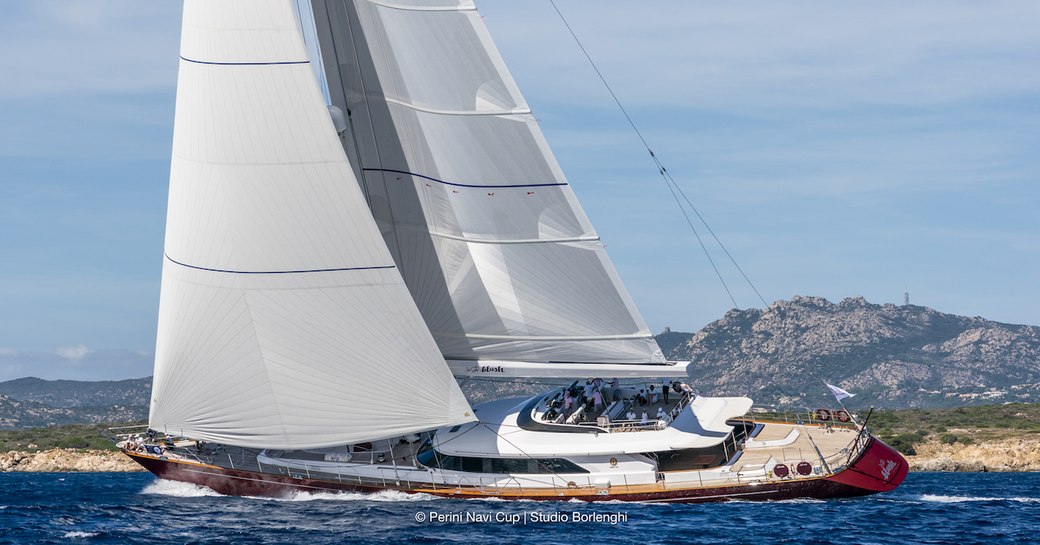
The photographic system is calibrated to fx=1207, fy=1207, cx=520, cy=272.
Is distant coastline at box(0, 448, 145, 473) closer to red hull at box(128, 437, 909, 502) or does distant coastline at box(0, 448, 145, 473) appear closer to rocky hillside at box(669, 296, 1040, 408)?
red hull at box(128, 437, 909, 502)

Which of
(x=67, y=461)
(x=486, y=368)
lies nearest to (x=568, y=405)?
(x=486, y=368)

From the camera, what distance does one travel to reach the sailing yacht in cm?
Result: 3062

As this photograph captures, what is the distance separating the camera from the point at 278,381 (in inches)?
1204

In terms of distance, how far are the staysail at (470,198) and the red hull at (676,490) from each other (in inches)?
134

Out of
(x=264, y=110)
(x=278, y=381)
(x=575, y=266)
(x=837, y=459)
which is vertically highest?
(x=264, y=110)

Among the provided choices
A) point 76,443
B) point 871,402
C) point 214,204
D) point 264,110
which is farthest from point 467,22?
point 871,402

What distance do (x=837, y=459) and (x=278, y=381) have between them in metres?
15.0

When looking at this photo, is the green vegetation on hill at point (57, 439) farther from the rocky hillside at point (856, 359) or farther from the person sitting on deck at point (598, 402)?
the rocky hillside at point (856, 359)

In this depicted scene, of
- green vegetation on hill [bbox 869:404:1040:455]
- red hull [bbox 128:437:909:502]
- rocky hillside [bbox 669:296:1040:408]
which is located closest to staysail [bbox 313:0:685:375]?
red hull [bbox 128:437:909:502]

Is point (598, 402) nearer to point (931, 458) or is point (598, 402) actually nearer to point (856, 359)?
point (931, 458)

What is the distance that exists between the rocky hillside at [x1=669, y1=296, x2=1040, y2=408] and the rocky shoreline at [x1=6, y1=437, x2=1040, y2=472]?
8952cm

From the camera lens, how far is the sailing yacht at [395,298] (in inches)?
1206

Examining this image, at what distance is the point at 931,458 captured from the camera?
58062 millimetres

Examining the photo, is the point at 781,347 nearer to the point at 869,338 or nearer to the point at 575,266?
the point at 869,338
